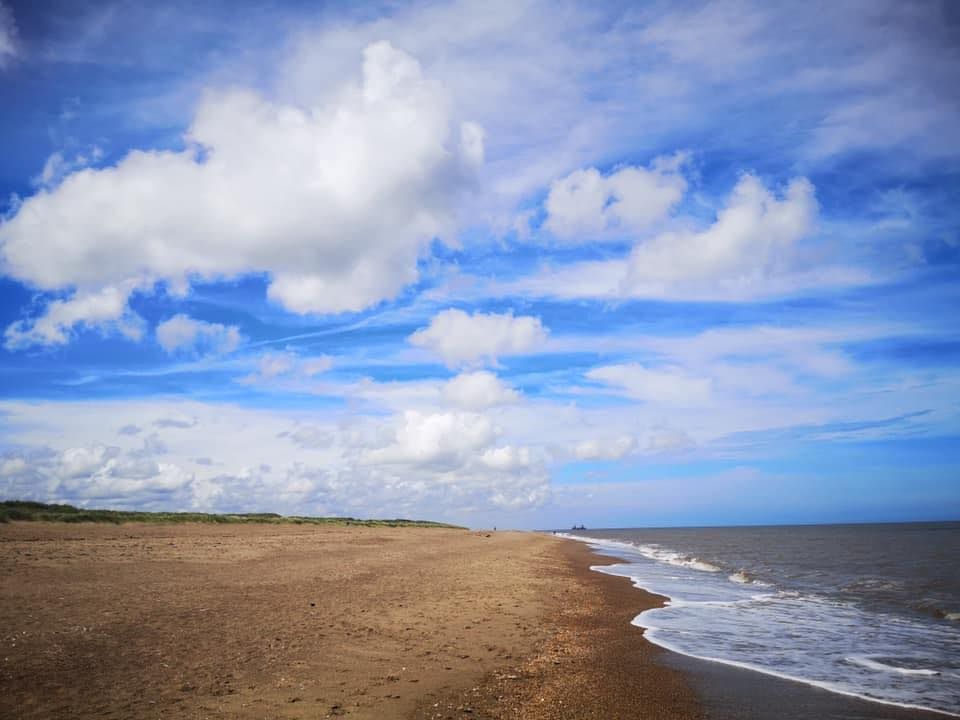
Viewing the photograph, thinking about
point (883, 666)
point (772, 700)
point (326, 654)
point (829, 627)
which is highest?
point (326, 654)

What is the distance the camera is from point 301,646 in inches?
451

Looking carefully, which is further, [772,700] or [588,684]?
[588,684]

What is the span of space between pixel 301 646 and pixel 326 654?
2.51 ft

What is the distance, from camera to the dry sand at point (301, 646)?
8.55 m

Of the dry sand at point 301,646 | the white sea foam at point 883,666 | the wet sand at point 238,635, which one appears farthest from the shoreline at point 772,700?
the wet sand at point 238,635

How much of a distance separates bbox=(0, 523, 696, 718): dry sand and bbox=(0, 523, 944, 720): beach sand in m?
0.05

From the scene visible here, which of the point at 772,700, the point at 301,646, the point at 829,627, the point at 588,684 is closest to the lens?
the point at 772,700

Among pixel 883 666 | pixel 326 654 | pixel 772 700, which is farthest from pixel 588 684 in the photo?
pixel 883 666

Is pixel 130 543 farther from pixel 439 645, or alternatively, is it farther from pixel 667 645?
pixel 667 645

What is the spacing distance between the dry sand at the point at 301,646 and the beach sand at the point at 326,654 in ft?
0.16

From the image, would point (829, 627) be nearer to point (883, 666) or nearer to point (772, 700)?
point (883, 666)

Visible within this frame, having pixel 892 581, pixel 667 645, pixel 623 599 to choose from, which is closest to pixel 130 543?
pixel 623 599

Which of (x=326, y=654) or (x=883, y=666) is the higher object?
(x=326, y=654)

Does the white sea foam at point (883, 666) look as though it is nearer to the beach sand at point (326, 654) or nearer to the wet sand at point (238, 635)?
the beach sand at point (326, 654)
